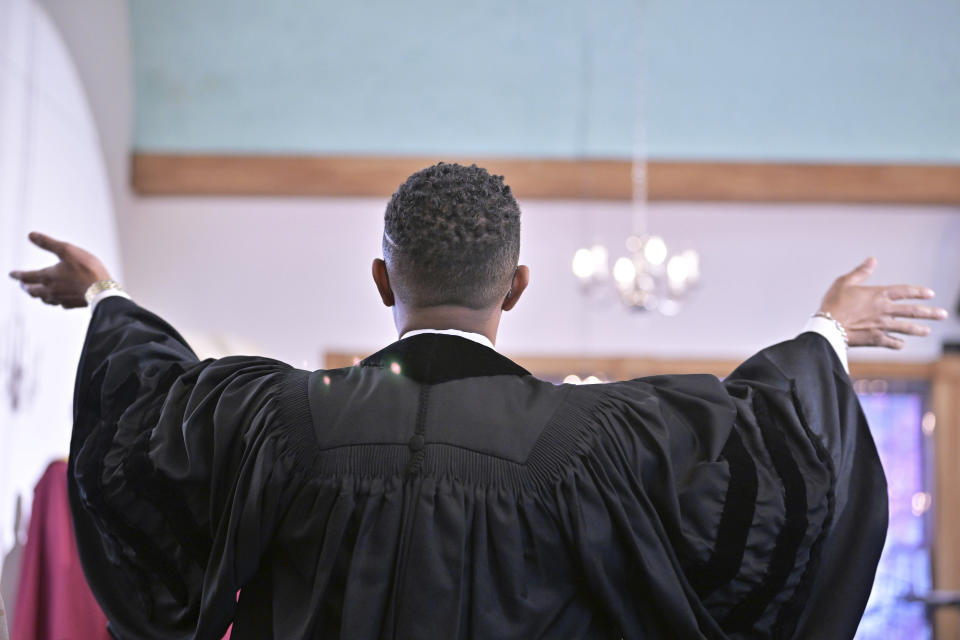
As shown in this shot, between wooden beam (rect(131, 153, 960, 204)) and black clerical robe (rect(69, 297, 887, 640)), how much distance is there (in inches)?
187

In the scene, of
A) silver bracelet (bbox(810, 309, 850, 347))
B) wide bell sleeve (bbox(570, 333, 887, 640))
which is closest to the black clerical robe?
wide bell sleeve (bbox(570, 333, 887, 640))

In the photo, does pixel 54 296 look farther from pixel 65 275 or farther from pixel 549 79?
pixel 549 79

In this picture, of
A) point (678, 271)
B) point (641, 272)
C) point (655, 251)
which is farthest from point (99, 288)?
point (678, 271)

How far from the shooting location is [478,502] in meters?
1.37

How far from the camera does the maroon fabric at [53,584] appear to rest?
2.76m

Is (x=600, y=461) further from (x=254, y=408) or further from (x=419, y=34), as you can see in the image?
(x=419, y=34)

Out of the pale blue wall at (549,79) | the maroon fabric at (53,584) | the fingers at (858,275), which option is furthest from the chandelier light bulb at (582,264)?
the fingers at (858,275)

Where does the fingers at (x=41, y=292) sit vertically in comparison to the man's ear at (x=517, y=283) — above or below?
below

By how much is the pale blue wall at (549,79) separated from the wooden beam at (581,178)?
91mm

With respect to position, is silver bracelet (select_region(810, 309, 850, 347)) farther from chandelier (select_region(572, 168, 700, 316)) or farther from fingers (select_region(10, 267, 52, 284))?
chandelier (select_region(572, 168, 700, 316))

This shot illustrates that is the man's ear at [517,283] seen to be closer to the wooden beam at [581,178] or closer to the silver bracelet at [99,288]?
→ the silver bracelet at [99,288]

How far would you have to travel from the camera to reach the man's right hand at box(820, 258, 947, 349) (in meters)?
1.75

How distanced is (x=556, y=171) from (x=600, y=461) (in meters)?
5.02

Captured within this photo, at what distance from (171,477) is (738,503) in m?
0.84
